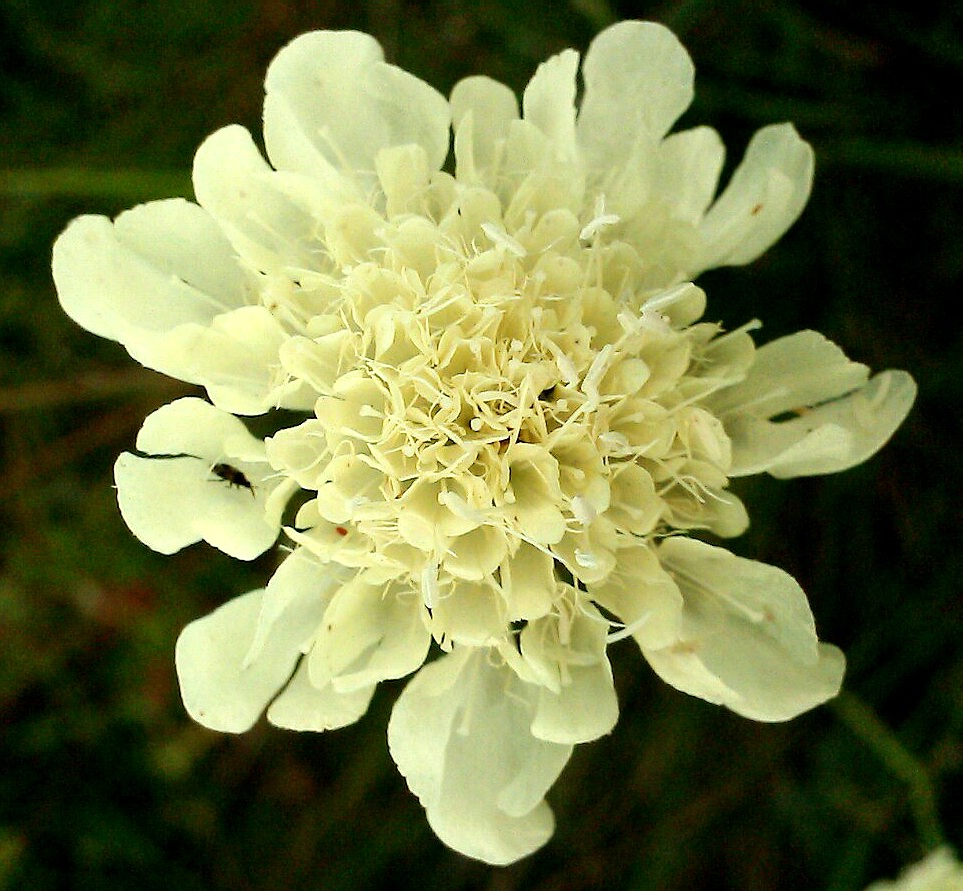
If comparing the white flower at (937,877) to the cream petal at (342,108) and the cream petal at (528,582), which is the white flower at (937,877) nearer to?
the cream petal at (528,582)

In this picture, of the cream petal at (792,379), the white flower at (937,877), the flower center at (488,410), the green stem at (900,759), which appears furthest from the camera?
the green stem at (900,759)

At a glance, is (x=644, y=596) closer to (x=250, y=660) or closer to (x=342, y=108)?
(x=250, y=660)

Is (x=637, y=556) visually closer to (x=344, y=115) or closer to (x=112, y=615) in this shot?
(x=344, y=115)

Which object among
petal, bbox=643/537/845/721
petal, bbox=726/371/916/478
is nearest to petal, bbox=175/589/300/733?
petal, bbox=643/537/845/721

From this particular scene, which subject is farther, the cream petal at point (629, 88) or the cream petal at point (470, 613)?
the cream petal at point (629, 88)

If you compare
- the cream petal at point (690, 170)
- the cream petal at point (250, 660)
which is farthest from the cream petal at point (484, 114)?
the cream petal at point (250, 660)

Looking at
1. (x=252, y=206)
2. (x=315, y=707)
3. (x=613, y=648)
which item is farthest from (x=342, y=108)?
(x=613, y=648)

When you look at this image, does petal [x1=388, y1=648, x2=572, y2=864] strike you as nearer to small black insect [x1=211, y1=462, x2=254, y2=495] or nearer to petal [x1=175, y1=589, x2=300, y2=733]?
petal [x1=175, y1=589, x2=300, y2=733]
